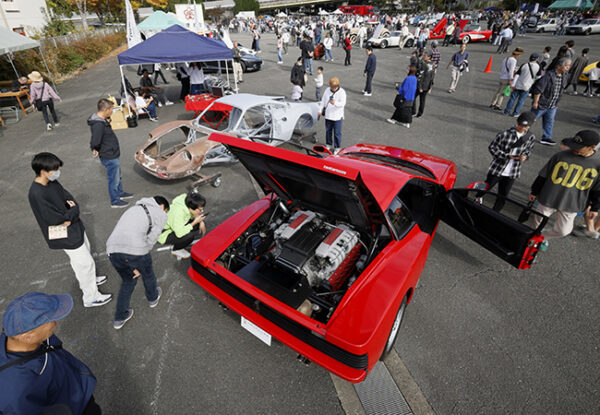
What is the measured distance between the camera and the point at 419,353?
3.03 meters

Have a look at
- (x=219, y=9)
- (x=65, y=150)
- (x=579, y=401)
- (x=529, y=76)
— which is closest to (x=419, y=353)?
(x=579, y=401)

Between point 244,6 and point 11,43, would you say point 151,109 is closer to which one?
point 11,43

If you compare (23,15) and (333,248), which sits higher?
(23,15)

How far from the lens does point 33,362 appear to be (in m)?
1.60

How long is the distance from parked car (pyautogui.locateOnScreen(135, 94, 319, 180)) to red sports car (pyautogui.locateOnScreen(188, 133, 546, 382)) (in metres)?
2.83

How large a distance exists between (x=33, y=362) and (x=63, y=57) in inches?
903

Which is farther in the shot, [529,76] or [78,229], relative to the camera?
[529,76]

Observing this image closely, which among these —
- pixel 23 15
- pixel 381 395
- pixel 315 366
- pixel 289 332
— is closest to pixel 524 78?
pixel 381 395

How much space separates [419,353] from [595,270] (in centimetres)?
295

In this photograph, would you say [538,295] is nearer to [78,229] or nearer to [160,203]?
[160,203]

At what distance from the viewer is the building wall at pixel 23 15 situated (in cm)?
2103

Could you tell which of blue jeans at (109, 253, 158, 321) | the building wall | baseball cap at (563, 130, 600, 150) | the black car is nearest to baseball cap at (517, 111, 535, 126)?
baseball cap at (563, 130, 600, 150)

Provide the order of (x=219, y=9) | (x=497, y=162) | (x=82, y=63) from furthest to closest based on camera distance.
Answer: (x=219, y=9)
(x=82, y=63)
(x=497, y=162)

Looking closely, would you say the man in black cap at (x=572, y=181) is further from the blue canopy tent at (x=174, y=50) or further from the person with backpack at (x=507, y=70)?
the blue canopy tent at (x=174, y=50)
